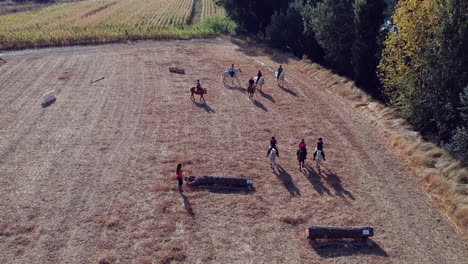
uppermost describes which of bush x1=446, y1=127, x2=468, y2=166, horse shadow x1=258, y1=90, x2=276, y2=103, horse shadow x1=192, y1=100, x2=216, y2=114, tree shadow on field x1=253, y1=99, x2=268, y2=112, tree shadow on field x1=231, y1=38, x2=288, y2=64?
bush x1=446, y1=127, x2=468, y2=166

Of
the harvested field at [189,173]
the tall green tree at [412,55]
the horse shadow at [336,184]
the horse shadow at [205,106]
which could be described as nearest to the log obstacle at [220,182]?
the harvested field at [189,173]

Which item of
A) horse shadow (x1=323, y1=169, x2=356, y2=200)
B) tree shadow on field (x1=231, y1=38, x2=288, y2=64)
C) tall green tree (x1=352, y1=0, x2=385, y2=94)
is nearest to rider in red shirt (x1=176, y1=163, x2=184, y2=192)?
horse shadow (x1=323, y1=169, x2=356, y2=200)

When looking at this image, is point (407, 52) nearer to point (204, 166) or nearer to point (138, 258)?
point (204, 166)

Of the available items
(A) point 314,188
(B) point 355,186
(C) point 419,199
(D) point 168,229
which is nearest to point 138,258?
(D) point 168,229

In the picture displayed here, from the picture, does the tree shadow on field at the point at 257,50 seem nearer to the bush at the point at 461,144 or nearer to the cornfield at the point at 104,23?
the cornfield at the point at 104,23

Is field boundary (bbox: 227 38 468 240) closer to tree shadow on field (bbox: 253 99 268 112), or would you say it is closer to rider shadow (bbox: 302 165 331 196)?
rider shadow (bbox: 302 165 331 196)

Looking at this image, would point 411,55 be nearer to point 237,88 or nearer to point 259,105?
point 259,105

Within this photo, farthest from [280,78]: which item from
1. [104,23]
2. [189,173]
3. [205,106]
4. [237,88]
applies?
[104,23]

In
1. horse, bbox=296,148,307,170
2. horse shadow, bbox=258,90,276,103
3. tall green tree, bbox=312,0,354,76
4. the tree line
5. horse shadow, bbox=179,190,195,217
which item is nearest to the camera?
horse shadow, bbox=179,190,195,217
